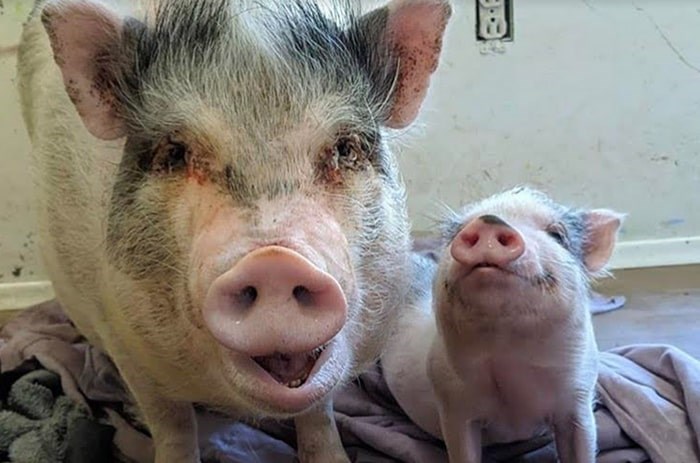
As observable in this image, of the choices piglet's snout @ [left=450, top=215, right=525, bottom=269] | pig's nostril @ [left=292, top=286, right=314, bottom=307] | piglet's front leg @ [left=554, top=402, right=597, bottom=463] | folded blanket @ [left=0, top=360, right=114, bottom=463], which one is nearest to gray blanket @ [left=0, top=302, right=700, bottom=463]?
folded blanket @ [left=0, top=360, right=114, bottom=463]

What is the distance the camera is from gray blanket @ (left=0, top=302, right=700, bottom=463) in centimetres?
173

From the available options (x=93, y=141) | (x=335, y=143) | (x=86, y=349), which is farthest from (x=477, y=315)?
(x=86, y=349)

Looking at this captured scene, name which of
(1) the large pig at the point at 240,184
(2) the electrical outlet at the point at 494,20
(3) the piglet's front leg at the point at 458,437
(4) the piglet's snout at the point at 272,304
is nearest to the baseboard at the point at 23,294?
(1) the large pig at the point at 240,184

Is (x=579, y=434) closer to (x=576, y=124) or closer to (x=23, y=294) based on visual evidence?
(x=576, y=124)

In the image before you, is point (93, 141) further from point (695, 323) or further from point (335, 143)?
point (695, 323)

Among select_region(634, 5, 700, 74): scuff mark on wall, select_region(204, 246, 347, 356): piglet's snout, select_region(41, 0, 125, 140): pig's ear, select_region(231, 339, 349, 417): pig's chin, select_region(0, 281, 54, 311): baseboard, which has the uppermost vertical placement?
select_region(41, 0, 125, 140): pig's ear

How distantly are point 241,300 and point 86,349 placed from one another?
1090mm

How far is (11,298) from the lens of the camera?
2.56m

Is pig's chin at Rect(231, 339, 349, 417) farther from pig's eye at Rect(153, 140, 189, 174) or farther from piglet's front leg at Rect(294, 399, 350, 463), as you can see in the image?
piglet's front leg at Rect(294, 399, 350, 463)

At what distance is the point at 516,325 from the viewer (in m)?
1.40

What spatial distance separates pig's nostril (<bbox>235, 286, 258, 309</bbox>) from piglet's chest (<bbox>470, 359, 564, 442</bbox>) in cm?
55

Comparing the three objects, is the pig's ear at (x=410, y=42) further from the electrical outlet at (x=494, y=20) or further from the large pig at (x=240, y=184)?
the electrical outlet at (x=494, y=20)

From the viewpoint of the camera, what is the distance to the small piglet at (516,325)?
1.34 metres

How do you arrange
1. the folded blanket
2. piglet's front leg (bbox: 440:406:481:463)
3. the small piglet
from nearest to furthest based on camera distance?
the small piglet
piglet's front leg (bbox: 440:406:481:463)
the folded blanket
